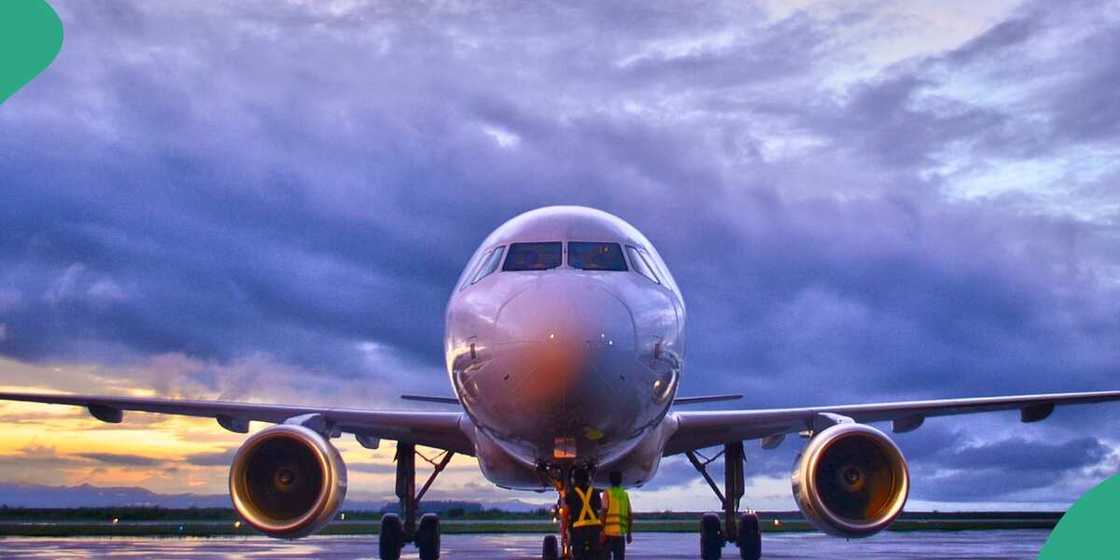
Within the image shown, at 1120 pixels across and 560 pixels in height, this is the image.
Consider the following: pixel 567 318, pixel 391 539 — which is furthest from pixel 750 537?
pixel 567 318

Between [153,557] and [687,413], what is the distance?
876 centimetres

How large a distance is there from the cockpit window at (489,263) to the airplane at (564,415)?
0.03 m

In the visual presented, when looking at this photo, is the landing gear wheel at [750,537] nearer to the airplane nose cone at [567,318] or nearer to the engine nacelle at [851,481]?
A: the engine nacelle at [851,481]

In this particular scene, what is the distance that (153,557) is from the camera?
57.9 ft

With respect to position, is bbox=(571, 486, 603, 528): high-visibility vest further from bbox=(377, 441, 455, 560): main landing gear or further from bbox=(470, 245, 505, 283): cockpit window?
bbox=(377, 441, 455, 560): main landing gear

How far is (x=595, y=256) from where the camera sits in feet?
36.2

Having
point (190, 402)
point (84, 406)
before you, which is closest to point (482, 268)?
point (190, 402)

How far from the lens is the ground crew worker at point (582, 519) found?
11406 millimetres

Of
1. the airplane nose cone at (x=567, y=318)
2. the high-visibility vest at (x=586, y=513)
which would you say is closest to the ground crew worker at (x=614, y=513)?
the high-visibility vest at (x=586, y=513)

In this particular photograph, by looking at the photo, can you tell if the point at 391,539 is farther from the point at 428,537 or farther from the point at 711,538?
the point at 711,538

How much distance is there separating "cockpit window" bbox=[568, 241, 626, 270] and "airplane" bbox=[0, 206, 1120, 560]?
0.02 meters

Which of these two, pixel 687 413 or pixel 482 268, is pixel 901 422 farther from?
pixel 482 268

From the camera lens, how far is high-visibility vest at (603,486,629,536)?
12.3 m

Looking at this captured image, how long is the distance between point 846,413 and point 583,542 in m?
5.61
